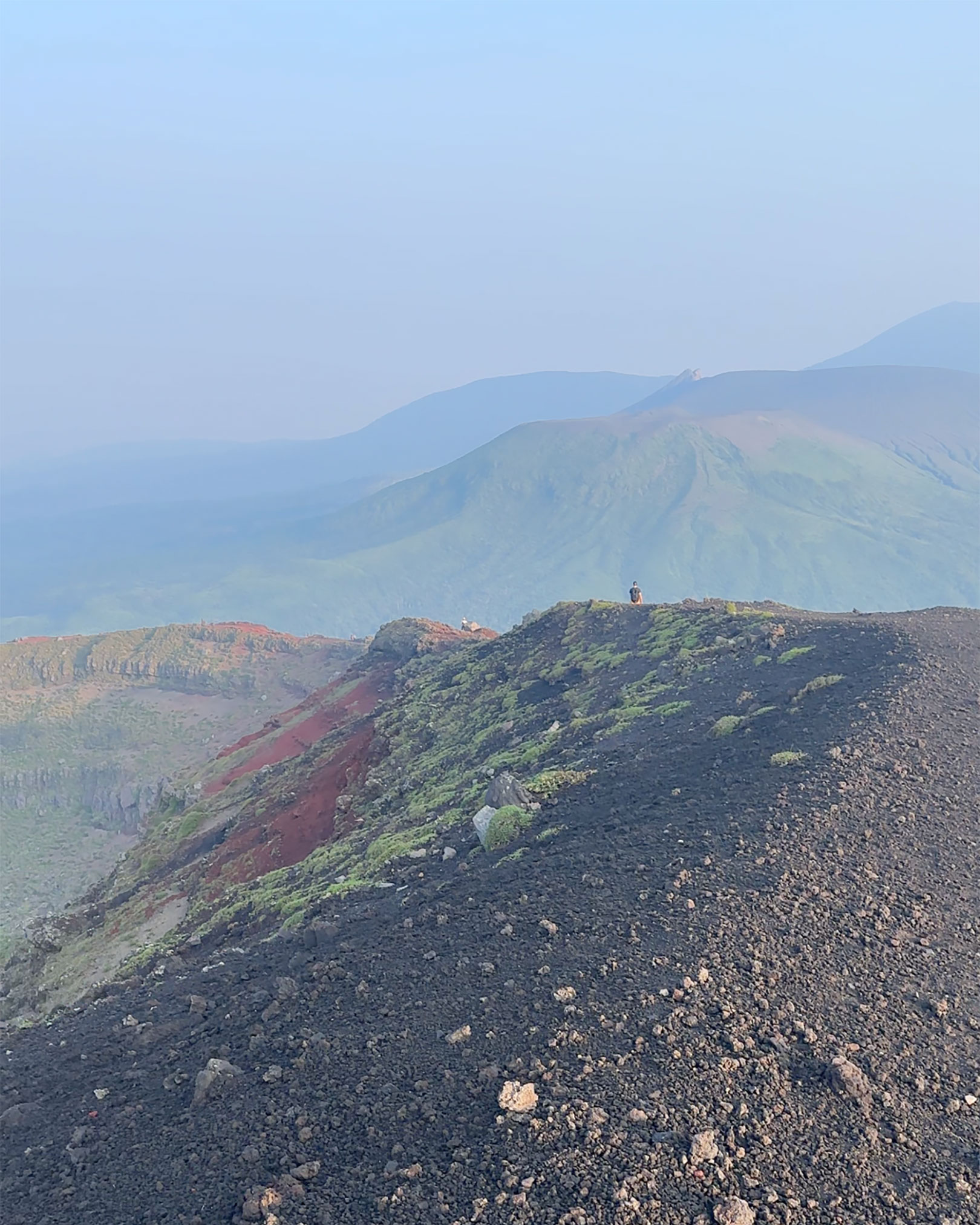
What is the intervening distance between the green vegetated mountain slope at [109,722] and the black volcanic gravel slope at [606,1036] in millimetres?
31029

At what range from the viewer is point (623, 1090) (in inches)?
279

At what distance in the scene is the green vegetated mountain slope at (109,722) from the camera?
157 feet

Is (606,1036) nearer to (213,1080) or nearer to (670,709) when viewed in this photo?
(213,1080)

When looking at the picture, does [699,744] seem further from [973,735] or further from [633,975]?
[633,975]

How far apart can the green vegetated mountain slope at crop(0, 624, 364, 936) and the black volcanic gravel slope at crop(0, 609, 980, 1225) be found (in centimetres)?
3103

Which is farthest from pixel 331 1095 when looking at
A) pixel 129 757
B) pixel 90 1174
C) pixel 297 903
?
pixel 129 757

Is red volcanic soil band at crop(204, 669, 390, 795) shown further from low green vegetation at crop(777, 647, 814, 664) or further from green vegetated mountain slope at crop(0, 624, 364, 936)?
low green vegetation at crop(777, 647, 814, 664)

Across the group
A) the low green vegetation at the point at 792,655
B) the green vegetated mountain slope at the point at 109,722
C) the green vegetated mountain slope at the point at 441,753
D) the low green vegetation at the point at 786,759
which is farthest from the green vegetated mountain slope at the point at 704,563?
the low green vegetation at the point at 786,759

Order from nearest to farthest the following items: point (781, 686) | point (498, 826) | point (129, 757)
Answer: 1. point (498, 826)
2. point (781, 686)
3. point (129, 757)

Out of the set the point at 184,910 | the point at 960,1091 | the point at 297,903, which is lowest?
the point at 184,910

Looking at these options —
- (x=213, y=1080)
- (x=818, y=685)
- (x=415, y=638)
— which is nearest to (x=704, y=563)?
(x=415, y=638)

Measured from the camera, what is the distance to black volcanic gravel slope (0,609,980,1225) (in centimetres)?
655

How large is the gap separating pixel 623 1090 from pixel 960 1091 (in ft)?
7.95

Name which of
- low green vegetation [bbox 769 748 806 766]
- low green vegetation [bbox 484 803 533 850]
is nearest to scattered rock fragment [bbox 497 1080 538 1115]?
low green vegetation [bbox 484 803 533 850]
